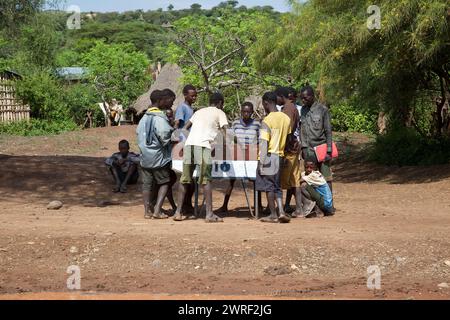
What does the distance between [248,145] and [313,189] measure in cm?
104

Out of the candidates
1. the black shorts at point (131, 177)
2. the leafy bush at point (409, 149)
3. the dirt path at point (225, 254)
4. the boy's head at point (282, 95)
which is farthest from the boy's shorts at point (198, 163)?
the leafy bush at point (409, 149)

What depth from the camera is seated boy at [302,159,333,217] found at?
983cm

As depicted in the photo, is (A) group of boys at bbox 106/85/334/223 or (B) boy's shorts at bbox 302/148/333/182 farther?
(B) boy's shorts at bbox 302/148/333/182

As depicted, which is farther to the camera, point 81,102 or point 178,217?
point 81,102

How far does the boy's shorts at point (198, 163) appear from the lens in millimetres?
9125

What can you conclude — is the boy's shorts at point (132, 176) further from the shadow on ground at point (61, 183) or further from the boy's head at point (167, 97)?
the boy's head at point (167, 97)

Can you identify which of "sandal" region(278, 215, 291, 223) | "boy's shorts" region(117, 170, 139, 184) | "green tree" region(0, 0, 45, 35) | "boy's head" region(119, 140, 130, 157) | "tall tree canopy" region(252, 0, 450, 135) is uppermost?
"green tree" region(0, 0, 45, 35)

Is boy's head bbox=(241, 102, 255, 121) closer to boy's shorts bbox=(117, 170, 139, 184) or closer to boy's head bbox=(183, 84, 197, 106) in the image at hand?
boy's head bbox=(183, 84, 197, 106)

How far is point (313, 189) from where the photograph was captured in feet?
32.3

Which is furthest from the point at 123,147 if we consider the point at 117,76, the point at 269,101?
the point at 117,76

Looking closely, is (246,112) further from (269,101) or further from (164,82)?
(164,82)

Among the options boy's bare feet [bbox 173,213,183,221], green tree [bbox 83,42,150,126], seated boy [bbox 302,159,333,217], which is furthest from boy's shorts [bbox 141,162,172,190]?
green tree [bbox 83,42,150,126]
